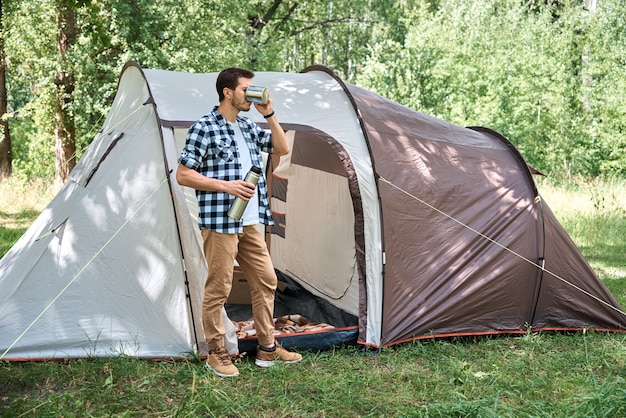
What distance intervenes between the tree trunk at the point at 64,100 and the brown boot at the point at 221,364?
8.06 meters

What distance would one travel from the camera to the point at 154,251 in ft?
14.3

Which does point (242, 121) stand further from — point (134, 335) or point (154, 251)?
point (134, 335)

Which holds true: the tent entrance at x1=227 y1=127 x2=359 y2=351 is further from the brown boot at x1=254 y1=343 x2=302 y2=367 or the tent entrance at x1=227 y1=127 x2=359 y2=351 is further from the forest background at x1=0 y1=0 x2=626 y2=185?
the forest background at x1=0 y1=0 x2=626 y2=185

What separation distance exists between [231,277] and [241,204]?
434 millimetres

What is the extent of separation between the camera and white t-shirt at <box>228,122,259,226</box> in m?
4.00

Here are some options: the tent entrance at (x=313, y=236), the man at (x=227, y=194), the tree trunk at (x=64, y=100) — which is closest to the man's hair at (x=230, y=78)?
the man at (x=227, y=194)

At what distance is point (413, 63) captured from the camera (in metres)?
16.5

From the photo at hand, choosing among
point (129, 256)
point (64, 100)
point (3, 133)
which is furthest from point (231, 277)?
point (3, 133)

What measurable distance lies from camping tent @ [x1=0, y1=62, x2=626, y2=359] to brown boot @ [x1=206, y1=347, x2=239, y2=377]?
21cm

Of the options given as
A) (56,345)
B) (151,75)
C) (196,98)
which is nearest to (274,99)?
A: (196,98)

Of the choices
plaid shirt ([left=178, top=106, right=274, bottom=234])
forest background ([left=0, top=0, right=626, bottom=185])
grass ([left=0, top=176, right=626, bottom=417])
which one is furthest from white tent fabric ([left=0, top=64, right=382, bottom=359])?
forest background ([left=0, top=0, right=626, bottom=185])

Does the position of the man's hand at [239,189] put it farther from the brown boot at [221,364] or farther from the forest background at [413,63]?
the forest background at [413,63]

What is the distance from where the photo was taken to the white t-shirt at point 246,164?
158 inches

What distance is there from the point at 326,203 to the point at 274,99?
1.01 meters
